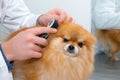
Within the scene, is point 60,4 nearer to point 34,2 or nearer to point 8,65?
point 34,2

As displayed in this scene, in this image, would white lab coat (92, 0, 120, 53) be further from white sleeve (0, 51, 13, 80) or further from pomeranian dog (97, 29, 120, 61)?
white sleeve (0, 51, 13, 80)

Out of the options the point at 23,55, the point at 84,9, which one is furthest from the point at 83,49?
the point at 84,9

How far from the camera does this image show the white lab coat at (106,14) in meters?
1.83

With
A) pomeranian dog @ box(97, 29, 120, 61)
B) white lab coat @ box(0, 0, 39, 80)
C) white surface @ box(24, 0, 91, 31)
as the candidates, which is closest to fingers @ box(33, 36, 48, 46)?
white lab coat @ box(0, 0, 39, 80)

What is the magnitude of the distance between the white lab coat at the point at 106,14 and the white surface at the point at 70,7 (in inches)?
4.7

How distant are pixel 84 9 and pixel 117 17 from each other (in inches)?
8.9

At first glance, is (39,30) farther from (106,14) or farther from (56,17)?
(106,14)

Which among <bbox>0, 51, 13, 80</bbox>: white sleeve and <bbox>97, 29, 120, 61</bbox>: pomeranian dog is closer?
<bbox>0, 51, 13, 80</bbox>: white sleeve

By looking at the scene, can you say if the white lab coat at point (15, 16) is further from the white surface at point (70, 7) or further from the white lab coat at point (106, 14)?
the white lab coat at point (106, 14)

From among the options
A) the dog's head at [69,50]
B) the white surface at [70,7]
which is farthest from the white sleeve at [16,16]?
the white surface at [70,7]

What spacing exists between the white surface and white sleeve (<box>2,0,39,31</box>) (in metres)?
0.83

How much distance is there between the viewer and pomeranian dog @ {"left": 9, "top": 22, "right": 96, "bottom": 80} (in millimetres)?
564

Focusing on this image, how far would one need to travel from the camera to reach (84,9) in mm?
1784

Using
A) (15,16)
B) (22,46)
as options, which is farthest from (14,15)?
(22,46)
